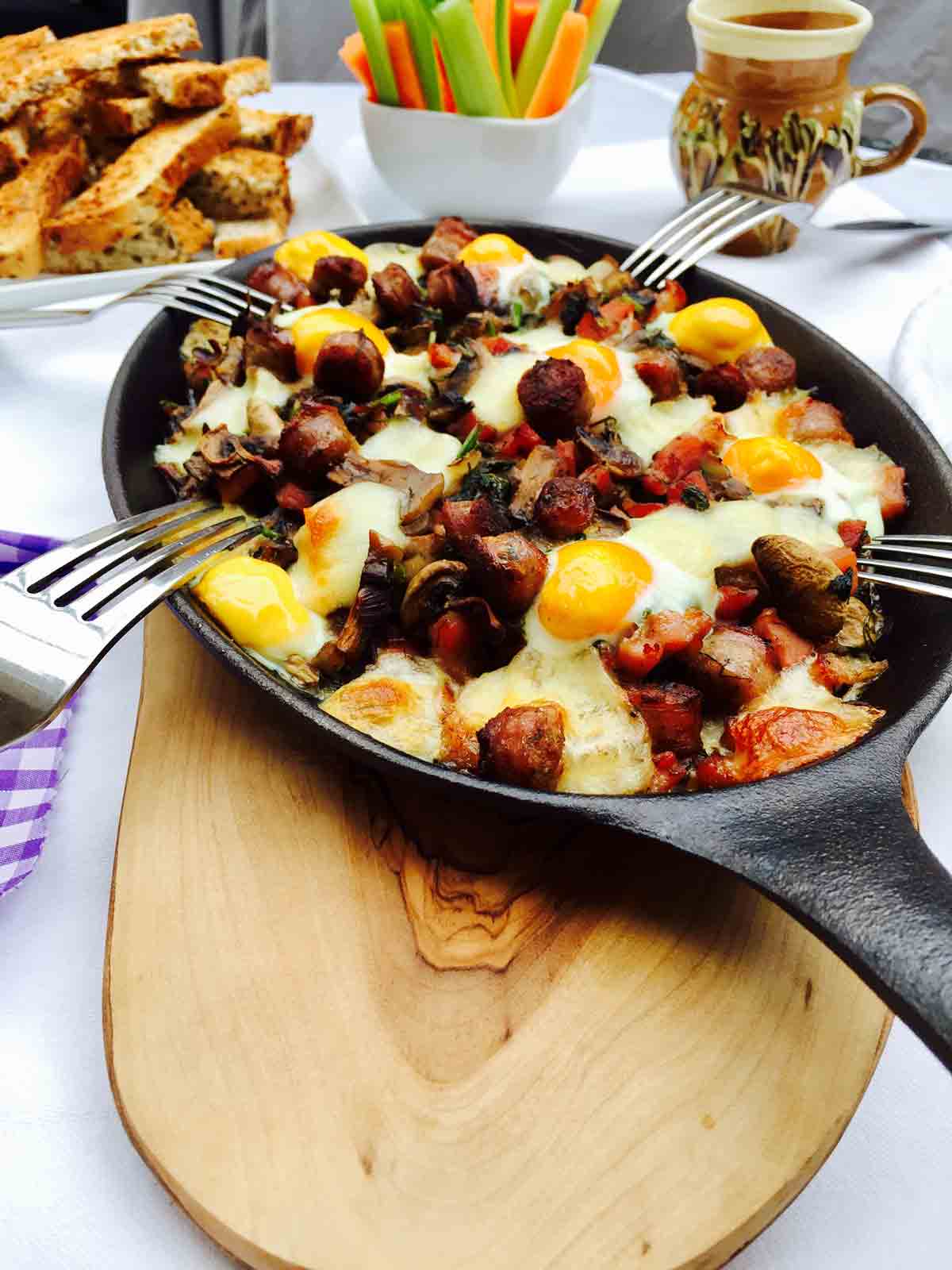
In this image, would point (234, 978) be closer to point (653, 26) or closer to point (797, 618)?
point (797, 618)

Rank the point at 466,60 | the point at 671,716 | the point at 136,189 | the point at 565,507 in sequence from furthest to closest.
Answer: the point at 466,60 → the point at 136,189 → the point at 565,507 → the point at 671,716

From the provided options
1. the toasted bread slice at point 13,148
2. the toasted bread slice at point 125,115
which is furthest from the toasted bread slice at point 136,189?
the toasted bread slice at point 13,148

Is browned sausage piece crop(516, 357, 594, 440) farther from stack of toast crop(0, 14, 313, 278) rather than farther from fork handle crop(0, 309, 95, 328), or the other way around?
stack of toast crop(0, 14, 313, 278)

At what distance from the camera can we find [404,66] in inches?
136

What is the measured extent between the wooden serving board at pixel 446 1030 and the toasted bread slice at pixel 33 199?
1.94m

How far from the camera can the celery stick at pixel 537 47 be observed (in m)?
3.40

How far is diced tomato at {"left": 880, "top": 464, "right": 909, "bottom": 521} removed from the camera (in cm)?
215

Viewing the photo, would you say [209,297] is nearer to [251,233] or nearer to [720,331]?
[251,233]

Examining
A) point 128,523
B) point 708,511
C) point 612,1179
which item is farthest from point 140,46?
point 612,1179

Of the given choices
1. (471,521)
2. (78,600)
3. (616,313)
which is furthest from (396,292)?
(78,600)

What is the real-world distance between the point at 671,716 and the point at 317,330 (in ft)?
4.05

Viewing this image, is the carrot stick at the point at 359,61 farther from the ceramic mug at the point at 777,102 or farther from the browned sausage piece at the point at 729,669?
the browned sausage piece at the point at 729,669

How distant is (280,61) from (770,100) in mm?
4584

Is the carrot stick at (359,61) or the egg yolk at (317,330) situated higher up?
the carrot stick at (359,61)
